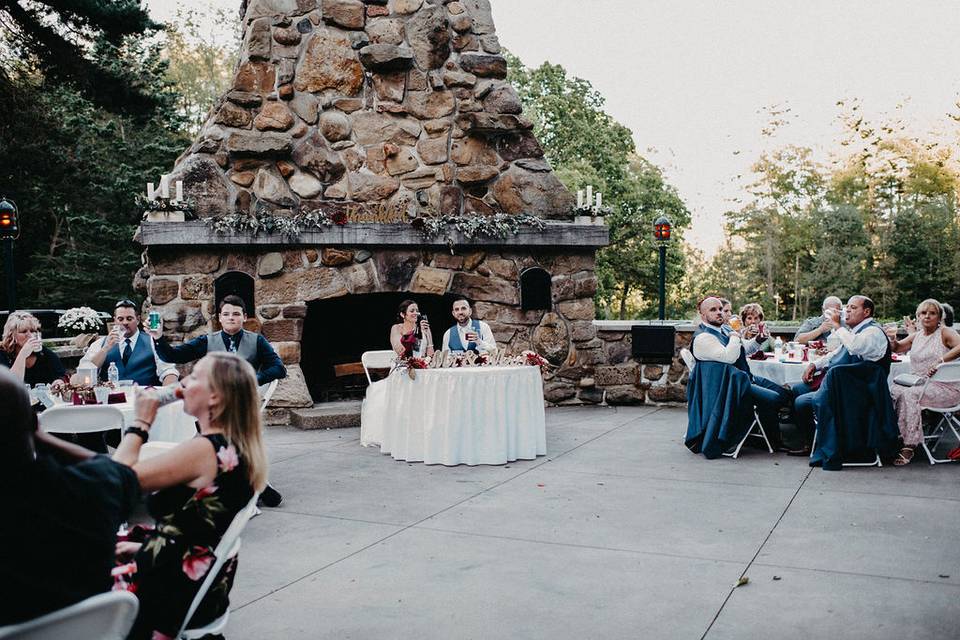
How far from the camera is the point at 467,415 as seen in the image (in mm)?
7379

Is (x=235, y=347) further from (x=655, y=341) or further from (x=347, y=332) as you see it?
(x=655, y=341)

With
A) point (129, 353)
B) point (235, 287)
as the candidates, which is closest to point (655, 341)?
point (235, 287)

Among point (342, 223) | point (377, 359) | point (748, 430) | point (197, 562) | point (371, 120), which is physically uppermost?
point (371, 120)

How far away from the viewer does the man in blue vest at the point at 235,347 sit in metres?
6.13

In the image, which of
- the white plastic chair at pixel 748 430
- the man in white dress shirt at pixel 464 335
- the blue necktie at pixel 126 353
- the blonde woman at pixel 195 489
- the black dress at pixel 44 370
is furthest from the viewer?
the man in white dress shirt at pixel 464 335

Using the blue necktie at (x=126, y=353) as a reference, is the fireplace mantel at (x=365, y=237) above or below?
above

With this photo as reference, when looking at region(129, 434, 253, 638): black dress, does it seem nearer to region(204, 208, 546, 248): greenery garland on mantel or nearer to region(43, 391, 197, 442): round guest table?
region(43, 391, 197, 442): round guest table

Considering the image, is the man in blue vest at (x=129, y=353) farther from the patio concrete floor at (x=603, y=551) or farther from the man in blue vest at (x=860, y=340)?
the man in blue vest at (x=860, y=340)

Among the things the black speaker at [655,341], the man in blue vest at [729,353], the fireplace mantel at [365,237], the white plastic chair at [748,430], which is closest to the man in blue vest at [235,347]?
the fireplace mantel at [365,237]

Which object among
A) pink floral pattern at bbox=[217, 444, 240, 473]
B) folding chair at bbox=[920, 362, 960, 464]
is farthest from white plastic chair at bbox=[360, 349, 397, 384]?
pink floral pattern at bbox=[217, 444, 240, 473]

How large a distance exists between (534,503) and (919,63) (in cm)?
3137

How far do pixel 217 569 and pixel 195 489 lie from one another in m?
0.27

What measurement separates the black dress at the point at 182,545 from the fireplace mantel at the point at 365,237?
289 inches

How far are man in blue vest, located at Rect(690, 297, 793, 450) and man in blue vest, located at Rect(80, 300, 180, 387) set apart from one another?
4.57m
